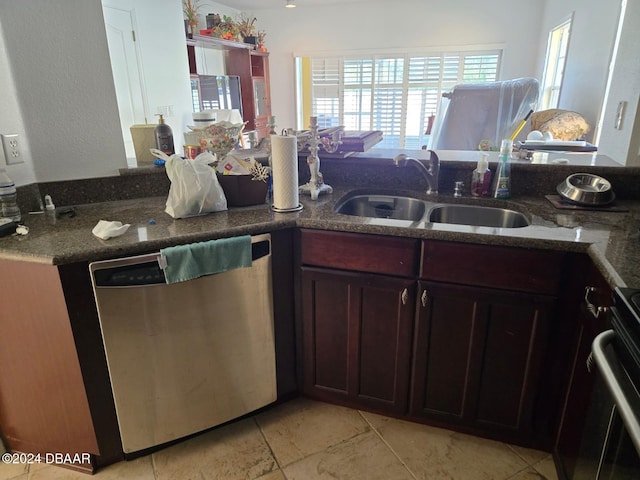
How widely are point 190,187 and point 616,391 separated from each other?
4.60ft

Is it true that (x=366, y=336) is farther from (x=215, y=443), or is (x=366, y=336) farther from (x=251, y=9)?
(x=251, y=9)

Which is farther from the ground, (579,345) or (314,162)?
(314,162)

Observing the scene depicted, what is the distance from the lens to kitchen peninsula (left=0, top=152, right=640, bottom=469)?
1298mm

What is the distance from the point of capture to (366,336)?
64.4 inches

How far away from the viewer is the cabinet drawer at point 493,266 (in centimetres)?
133

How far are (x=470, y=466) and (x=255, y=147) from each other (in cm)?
181

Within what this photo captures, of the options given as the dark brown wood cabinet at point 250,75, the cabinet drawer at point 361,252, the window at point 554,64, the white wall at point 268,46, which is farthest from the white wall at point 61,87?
the window at point 554,64

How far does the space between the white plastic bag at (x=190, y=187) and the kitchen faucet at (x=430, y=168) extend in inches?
32.1

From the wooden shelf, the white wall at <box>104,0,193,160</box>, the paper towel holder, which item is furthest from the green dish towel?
the wooden shelf

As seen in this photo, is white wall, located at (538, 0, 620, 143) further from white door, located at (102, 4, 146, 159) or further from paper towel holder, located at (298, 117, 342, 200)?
white door, located at (102, 4, 146, 159)

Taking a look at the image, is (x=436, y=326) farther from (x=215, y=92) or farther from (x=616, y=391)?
(x=215, y=92)

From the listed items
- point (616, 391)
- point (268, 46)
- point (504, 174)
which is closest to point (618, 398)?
point (616, 391)

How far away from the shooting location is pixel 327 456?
161 centimetres

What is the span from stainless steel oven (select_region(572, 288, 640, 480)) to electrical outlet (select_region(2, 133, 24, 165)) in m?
1.99
